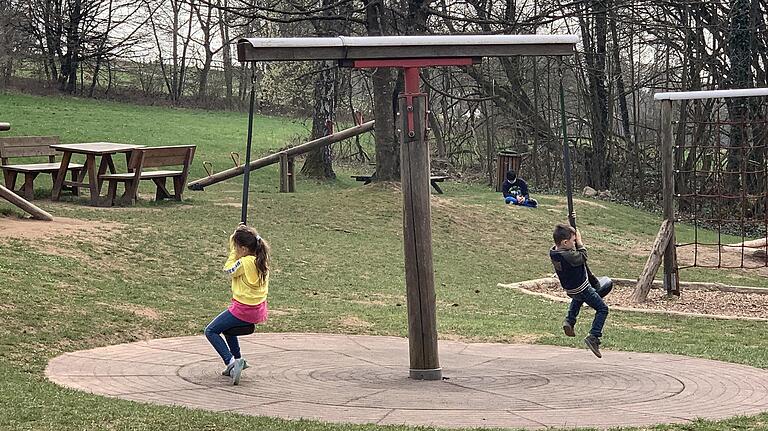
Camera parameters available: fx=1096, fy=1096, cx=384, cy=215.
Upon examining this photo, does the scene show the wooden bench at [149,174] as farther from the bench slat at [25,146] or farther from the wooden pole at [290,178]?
the wooden pole at [290,178]

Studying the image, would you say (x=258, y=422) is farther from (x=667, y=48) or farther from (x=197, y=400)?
(x=667, y=48)

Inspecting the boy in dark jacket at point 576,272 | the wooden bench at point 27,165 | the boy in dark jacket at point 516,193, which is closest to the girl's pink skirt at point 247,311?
the boy in dark jacket at point 576,272

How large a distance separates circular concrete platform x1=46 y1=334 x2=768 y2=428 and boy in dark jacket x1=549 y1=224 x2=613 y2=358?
0.34 meters

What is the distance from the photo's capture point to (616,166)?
31906 mm

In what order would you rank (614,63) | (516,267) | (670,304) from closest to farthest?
(670,304) < (516,267) < (614,63)

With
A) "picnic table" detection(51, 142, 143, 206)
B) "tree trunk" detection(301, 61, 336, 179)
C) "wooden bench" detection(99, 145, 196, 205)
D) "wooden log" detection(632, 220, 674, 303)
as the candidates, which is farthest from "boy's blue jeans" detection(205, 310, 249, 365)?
"tree trunk" detection(301, 61, 336, 179)

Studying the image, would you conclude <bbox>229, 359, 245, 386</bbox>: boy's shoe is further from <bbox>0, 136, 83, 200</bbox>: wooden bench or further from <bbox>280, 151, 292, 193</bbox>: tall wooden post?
<bbox>280, 151, 292, 193</bbox>: tall wooden post

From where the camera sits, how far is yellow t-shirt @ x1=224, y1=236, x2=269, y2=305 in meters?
8.30

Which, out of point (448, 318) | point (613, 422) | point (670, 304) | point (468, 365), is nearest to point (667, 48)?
point (670, 304)

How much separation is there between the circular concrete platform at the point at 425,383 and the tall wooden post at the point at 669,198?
4.86 metres

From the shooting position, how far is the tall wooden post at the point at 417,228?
877 cm

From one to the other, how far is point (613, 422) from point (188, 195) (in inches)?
655

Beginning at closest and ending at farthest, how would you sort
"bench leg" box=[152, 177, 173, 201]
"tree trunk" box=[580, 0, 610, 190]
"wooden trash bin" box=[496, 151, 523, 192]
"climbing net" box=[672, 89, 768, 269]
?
"bench leg" box=[152, 177, 173, 201], "climbing net" box=[672, 89, 768, 269], "wooden trash bin" box=[496, 151, 523, 192], "tree trunk" box=[580, 0, 610, 190]

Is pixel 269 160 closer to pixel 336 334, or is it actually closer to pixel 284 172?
pixel 284 172
